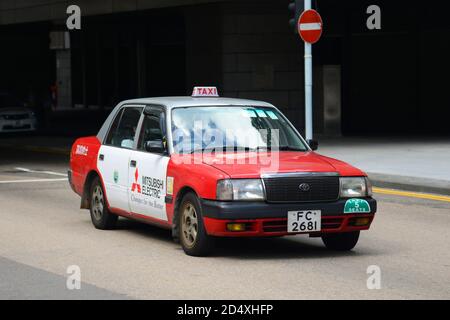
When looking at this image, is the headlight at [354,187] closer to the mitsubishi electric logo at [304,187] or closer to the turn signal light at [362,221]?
the turn signal light at [362,221]

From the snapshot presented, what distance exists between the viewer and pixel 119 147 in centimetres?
1275

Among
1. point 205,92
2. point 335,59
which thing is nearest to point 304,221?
point 205,92

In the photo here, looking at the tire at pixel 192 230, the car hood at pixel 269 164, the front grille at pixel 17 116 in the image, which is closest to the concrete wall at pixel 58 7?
the front grille at pixel 17 116

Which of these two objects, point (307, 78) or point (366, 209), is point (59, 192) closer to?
point (307, 78)

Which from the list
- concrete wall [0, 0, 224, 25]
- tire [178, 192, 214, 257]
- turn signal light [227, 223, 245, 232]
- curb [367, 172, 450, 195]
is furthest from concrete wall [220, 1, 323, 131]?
turn signal light [227, 223, 245, 232]

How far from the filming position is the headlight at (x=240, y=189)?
10430mm

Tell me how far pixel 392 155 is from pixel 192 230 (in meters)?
13.2

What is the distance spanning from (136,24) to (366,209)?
3600 cm

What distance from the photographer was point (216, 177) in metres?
10.5

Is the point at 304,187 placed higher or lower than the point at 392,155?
higher

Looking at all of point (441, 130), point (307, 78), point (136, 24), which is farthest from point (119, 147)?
point (136, 24)

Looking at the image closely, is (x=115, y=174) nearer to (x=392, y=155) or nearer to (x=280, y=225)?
(x=280, y=225)

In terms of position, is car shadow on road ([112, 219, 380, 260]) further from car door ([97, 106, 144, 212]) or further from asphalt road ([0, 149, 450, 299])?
car door ([97, 106, 144, 212])
